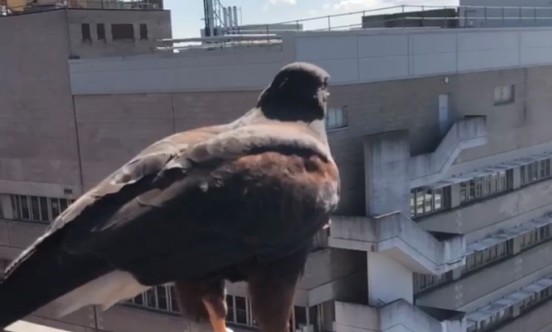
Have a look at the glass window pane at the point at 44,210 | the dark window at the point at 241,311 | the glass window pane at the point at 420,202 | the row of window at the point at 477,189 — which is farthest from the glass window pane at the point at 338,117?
the glass window pane at the point at 44,210

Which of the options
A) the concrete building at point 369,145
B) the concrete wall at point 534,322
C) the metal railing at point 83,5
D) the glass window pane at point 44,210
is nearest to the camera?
the concrete building at point 369,145

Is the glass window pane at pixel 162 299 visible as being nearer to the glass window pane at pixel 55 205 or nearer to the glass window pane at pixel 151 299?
the glass window pane at pixel 151 299

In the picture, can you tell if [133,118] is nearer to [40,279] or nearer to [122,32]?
[122,32]

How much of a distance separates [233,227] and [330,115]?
1084 centimetres

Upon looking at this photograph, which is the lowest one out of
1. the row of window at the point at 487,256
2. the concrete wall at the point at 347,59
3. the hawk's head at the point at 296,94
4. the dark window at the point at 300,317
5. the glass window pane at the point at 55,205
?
the row of window at the point at 487,256

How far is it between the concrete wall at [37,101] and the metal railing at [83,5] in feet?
1.28

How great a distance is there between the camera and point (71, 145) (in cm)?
1650

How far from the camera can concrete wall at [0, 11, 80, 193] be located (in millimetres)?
16172

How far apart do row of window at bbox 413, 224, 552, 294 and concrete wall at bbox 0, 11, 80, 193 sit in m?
6.80

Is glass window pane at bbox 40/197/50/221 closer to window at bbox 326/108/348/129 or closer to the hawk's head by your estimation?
window at bbox 326/108/348/129

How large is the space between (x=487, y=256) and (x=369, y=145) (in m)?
5.87

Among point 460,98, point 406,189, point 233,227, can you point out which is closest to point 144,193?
point 233,227

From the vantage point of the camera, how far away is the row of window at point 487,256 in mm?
16047

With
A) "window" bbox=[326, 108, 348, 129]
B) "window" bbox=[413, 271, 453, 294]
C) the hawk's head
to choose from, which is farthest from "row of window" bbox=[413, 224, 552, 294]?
the hawk's head
